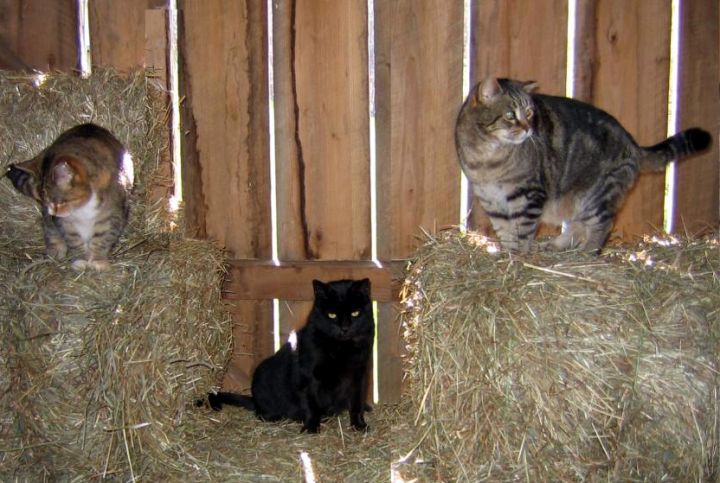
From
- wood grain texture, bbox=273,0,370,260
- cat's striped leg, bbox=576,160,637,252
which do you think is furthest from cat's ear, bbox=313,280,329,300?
cat's striped leg, bbox=576,160,637,252

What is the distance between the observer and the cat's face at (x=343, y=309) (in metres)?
4.00

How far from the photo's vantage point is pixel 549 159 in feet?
13.1

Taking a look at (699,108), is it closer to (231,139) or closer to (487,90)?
(487,90)

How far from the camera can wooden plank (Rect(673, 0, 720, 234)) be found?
4.19m

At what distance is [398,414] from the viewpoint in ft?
13.8

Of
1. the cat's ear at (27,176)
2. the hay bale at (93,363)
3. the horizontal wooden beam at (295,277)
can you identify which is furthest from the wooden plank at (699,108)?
the cat's ear at (27,176)

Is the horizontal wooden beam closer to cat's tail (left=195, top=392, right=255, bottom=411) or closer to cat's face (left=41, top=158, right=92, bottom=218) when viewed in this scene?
cat's tail (left=195, top=392, right=255, bottom=411)

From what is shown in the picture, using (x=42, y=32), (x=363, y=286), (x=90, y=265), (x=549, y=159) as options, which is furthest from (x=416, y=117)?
(x=42, y=32)

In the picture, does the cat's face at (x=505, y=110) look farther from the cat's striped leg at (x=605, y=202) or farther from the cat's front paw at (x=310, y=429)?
the cat's front paw at (x=310, y=429)

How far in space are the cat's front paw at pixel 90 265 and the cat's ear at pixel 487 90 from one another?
2401mm

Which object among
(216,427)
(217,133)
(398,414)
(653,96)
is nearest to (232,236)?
(217,133)

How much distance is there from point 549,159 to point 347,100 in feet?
4.82

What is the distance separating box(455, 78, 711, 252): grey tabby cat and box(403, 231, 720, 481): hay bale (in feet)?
2.90

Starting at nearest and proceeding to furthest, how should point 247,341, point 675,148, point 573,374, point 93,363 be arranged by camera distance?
point 573,374
point 93,363
point 675,148
point 247,341
